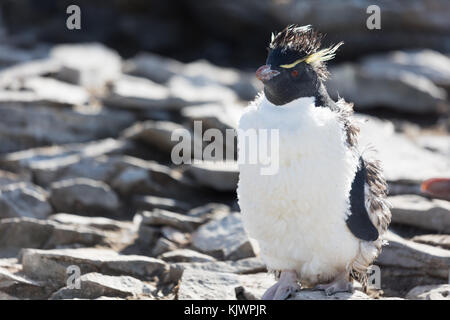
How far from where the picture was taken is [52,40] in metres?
12.3

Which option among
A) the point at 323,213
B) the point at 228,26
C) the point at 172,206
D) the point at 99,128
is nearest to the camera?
the point at 323,213

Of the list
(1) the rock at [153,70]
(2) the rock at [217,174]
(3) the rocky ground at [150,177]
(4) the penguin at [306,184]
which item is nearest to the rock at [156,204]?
(3) the rocky ground at [150,177]

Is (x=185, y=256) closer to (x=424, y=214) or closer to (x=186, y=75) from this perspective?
(x=424, y=214)

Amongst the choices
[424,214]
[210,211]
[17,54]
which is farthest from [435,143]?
[17,54]

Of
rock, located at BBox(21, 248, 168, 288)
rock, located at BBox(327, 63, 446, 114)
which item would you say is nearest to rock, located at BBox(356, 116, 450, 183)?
rock, located at BBox(327, 63, 446, 114)

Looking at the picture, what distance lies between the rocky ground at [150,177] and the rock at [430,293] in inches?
0.8

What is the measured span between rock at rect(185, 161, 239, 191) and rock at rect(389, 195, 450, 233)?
6.06ft

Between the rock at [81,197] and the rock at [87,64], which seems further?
Answer: the rock at [87,64]

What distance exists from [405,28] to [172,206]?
6928 mm

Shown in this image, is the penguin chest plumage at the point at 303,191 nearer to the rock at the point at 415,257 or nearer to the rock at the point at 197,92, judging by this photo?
the rock at the point at 415,257

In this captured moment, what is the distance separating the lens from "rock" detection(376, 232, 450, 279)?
204 inches

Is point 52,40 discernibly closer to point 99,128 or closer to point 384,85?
point 99,128

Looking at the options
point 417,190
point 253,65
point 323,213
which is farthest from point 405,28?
point 323,213

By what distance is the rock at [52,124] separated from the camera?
8.32 m
